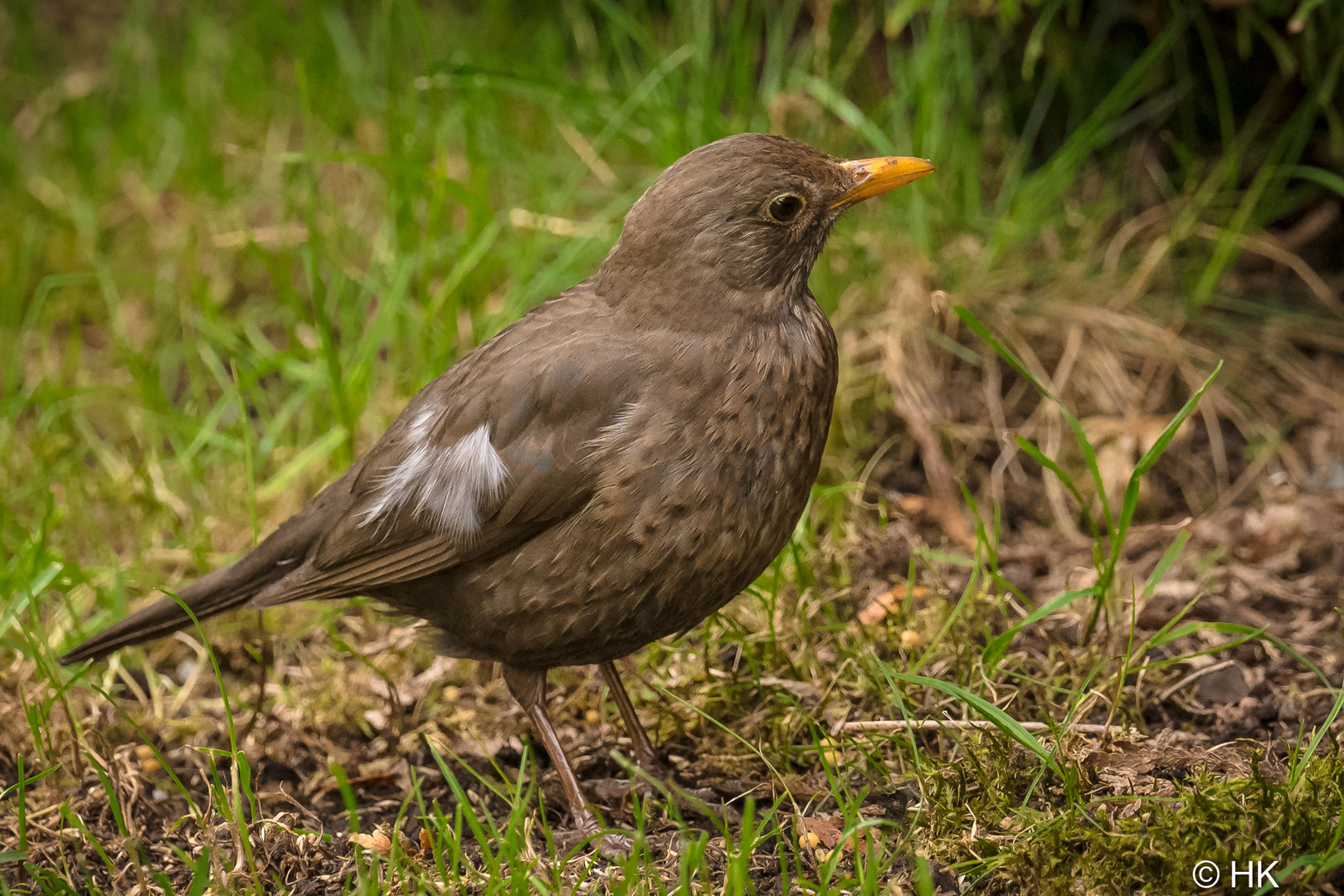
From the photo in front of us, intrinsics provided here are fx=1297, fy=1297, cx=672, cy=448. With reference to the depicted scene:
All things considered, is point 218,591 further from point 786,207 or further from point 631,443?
point 786,207

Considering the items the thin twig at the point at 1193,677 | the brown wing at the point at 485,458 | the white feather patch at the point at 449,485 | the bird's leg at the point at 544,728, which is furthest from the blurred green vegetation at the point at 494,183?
the thin twig at the point at 1193,677

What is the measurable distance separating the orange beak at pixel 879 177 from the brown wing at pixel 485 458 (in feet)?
2.08

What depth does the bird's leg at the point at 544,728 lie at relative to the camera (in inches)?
121

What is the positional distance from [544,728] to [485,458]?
2.31 ft

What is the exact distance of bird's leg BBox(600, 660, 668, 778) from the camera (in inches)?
128

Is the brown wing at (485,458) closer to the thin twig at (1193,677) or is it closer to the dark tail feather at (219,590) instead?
the dark tail feather at (219,590)

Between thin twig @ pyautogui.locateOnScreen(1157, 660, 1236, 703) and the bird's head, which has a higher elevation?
the bird's head

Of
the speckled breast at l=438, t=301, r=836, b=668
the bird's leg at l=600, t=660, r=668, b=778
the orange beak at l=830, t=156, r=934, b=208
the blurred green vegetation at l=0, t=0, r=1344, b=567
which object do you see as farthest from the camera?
the blurred green vegetation at l=0, t=0, r=1344, b=567

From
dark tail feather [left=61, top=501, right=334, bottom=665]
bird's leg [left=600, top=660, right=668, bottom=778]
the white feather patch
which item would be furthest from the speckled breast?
dark tail feather [left=61, top=501, right=334, bottom=665]

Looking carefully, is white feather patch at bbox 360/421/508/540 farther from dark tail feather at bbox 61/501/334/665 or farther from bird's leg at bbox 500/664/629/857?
bird's leg at bbox 500/664/629/857

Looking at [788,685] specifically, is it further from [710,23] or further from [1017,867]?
[710,23]

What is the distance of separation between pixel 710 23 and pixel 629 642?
2922 mm

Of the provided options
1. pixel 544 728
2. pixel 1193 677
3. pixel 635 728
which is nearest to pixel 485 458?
pixel 544 728

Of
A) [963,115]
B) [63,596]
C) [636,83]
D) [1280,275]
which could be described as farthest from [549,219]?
[1280,275]
